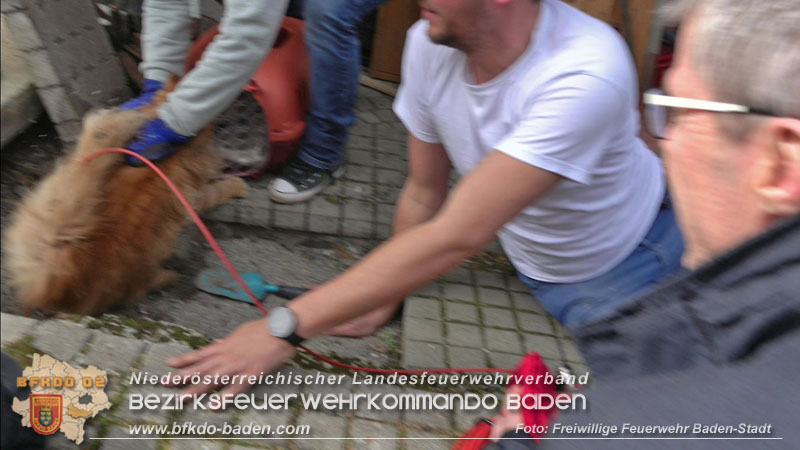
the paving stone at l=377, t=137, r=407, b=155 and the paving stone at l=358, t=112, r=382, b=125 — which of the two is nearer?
the paving stone at l=377, t=137, r=407, b=155

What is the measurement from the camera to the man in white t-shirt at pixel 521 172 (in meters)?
1.94

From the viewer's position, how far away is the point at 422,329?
8.91 ft

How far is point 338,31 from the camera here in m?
3.19

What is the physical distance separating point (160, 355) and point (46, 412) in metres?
0.44

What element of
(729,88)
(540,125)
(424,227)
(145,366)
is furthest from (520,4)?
(145,366)

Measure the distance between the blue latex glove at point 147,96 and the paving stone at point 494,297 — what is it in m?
1.64

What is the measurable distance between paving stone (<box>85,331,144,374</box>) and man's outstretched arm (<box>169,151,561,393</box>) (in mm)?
155

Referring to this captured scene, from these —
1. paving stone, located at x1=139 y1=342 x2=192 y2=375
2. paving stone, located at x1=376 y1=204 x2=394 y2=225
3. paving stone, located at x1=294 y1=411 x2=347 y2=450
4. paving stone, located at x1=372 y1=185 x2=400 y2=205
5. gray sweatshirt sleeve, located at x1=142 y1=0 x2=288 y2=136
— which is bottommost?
paving stone, located at x1=376 y1=204 x2=394 y2=225

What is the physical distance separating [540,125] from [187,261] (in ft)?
6.00

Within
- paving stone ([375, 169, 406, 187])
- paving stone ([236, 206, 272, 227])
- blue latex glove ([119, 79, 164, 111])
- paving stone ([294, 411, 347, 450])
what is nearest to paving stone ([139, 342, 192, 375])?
paving stone ([294, 411, 347, 450])

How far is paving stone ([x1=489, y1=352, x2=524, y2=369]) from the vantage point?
8.58 feet

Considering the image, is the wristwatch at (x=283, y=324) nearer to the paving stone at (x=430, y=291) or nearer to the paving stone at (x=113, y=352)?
the paving stone at (x=113, y=352)

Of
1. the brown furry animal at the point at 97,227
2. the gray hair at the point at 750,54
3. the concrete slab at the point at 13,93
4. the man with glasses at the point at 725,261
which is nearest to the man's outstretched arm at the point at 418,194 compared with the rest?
the brown furry animal at the point at 97,227

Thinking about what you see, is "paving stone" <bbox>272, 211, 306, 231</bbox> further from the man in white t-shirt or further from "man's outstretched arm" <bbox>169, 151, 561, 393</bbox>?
"man's outstretched arm" <bbox>169, 151, 561, 393</bbox>
